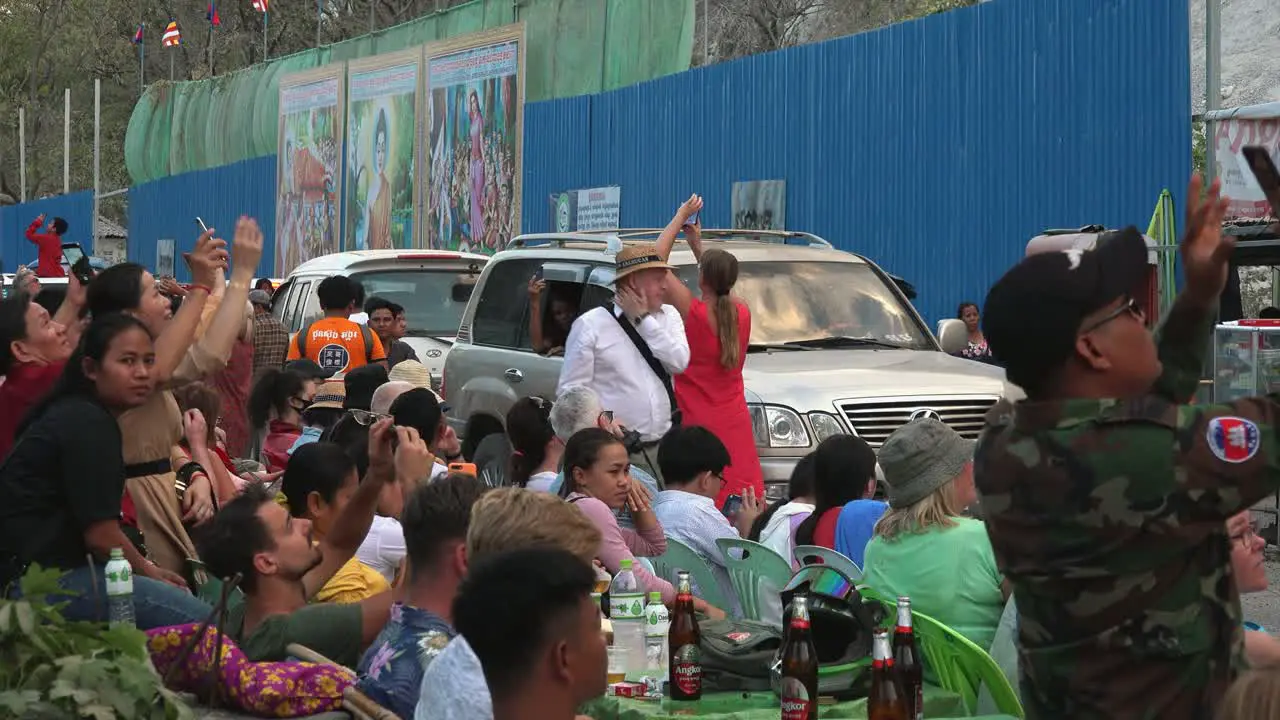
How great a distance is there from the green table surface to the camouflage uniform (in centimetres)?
146

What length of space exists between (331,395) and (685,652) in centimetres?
561

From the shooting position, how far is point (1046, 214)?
18.4m

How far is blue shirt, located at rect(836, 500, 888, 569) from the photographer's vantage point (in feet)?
23.9

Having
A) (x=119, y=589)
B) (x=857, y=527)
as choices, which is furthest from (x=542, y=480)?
(x=119, y=589)

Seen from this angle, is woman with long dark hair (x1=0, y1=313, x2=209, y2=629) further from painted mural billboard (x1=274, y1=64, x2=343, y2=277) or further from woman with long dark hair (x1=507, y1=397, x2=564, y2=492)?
painted mural billboard (x1=274, y1=64, x2=343, y2=277)

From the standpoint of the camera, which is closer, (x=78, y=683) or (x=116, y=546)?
(x=78, y=683)

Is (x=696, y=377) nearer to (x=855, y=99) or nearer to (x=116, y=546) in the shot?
(x=116, y=546)

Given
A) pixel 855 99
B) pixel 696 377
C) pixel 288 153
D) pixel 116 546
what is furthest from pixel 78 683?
pixel 288 153

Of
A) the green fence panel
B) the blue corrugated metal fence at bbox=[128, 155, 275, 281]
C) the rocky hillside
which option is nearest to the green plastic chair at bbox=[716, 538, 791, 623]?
the green fence panel

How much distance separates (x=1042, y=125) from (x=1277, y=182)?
15425 mm

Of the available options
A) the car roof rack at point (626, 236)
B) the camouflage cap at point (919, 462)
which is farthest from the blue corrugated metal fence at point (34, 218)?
the camouflage cap at point (919, 462)

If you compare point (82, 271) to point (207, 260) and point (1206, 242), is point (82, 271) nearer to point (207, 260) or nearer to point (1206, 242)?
point (207, 260)

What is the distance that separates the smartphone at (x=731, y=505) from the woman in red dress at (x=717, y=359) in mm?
408

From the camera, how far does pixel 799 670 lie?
4.89m
